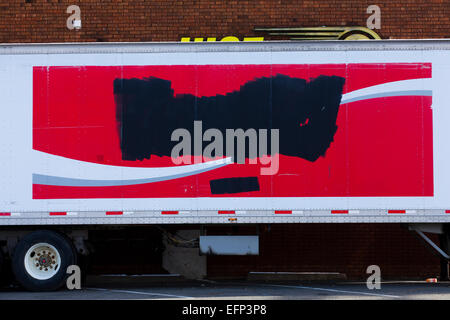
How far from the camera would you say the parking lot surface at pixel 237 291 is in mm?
11148

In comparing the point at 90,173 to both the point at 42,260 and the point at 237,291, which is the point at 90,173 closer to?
the point at 42,260

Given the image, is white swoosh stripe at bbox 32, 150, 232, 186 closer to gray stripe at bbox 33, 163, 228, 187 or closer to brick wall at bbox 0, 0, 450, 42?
gray stripe at bbox 33, 163, 228, 187

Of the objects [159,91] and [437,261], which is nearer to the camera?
[159,91]

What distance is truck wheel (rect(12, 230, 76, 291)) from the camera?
11898 mm

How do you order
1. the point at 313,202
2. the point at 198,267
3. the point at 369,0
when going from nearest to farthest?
the point at 313,202 < the point at 198,267 < the point at 369,0

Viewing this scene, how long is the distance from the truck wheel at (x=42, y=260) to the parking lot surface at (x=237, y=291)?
220mm

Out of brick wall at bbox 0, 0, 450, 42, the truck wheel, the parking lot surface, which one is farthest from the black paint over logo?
brick wall at bbox 0, 0, 450, 42

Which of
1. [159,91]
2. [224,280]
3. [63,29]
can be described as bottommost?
[224,280]

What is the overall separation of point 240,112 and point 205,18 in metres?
4.63

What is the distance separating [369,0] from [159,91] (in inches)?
258

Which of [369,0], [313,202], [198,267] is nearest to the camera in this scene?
Result: [313,202]

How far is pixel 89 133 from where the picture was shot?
39.4 ft

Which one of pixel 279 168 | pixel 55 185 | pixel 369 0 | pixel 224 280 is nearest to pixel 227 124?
pixel 279 168

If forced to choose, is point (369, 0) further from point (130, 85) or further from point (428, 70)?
point (130, 85)
